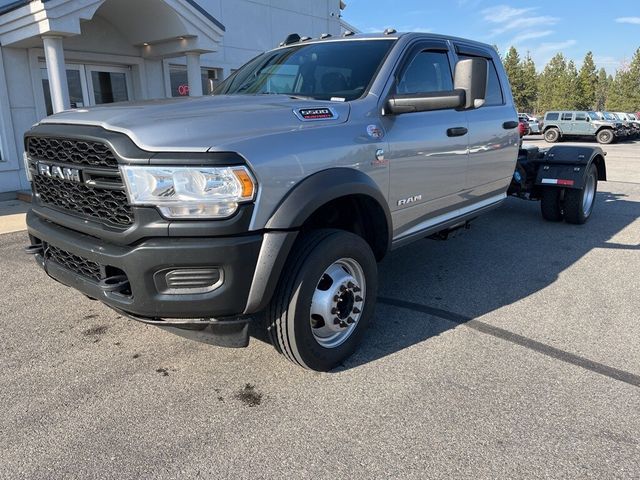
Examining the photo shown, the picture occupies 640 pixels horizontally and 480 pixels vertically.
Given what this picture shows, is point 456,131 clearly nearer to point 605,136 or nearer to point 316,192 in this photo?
point 316,192

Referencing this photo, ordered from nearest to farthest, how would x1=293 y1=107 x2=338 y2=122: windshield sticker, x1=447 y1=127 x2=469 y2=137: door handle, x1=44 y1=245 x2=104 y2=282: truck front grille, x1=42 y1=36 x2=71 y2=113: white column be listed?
x1=44 y1=245 x2=104 y2=282: truck front grille
x1=293 y1=107 x2=338 y2=122: windshield sticker
x1=447 y1=127 x2=469 y2=137: door handle
x1=42 y1=36 x2=71 y2=113: white column

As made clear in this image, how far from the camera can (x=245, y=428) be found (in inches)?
102

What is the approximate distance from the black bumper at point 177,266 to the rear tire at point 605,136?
30.9m

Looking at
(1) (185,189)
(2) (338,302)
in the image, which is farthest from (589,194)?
(1) (185,189)

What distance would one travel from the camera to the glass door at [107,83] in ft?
35.0

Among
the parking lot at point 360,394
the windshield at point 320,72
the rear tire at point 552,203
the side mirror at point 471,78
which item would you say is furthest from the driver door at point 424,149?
the rear tire at point 552,203

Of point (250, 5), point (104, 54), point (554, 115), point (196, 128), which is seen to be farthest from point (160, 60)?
point (554, 115)

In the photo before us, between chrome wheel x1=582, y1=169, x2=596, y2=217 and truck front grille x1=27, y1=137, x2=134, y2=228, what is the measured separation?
20.6 ft

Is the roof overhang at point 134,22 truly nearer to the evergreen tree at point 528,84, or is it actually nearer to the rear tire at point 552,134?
the rear tire at point 552,134

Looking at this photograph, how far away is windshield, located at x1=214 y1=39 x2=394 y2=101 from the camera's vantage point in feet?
11.8

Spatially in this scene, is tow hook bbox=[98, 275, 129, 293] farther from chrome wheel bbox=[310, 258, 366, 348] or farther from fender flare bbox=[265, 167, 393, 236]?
chrome wheel bbox=[310, 258, 366, 348]

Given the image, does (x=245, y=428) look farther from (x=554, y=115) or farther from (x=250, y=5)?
(x=554, y=115)

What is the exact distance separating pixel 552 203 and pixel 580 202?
35cm

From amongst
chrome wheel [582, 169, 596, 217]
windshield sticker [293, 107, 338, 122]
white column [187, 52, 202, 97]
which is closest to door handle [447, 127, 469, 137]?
windshield sticker [293, 107, 338, 122]
